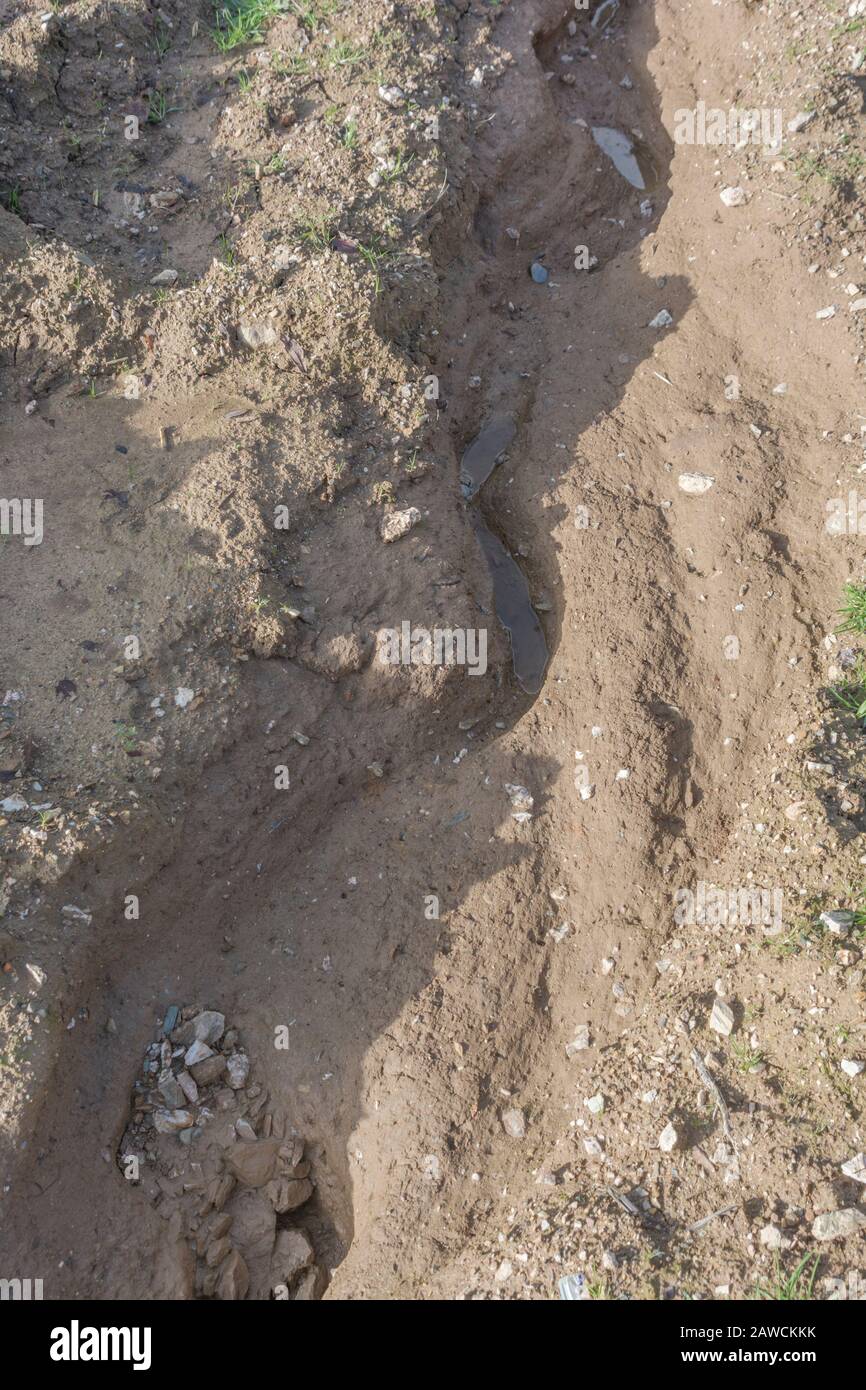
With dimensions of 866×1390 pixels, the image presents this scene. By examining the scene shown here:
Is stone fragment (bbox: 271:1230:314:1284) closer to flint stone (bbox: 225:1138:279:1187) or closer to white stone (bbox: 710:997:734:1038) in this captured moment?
flint stone (bbox: 225:1138:279:1187)

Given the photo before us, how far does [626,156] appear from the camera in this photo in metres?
5.99

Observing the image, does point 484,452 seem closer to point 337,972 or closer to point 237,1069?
point 337,972

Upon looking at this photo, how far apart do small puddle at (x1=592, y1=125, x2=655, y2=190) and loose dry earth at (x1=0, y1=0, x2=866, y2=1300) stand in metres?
0.13

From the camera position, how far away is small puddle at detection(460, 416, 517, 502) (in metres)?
4.98

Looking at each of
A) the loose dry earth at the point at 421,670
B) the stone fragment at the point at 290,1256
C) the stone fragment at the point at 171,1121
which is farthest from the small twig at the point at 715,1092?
the stone fragment at the point at 171,1121

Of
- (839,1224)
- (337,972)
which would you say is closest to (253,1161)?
(337,972)

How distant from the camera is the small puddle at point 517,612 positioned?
4.57 m

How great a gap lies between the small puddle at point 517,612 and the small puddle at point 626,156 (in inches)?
99.2

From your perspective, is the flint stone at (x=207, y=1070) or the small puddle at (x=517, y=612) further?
the small puddle at (x=517, y=612)

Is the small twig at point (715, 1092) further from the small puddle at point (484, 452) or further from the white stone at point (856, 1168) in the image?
the small puddle at point (484, 452)

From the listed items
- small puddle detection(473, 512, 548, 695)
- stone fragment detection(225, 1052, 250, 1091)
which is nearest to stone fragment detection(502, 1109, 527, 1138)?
stone fragment detection(225, 1052, 250, 1091)

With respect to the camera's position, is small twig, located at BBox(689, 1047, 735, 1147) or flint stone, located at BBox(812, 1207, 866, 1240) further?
small twig, located at BBox(689, 1047, 735, 1147)

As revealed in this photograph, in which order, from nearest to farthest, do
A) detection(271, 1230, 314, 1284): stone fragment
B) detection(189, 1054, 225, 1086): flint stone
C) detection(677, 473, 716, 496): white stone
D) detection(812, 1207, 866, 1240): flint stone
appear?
detection(812, 1207, 866, 1240): flint stone
detection(271, 1230, 314, 1284): stone fragment
detection(189, 1054, 225, 1086): flint stone
detection(677, 473, 716, 496): white stone

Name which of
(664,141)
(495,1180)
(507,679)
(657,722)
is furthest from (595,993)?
(664,141)
